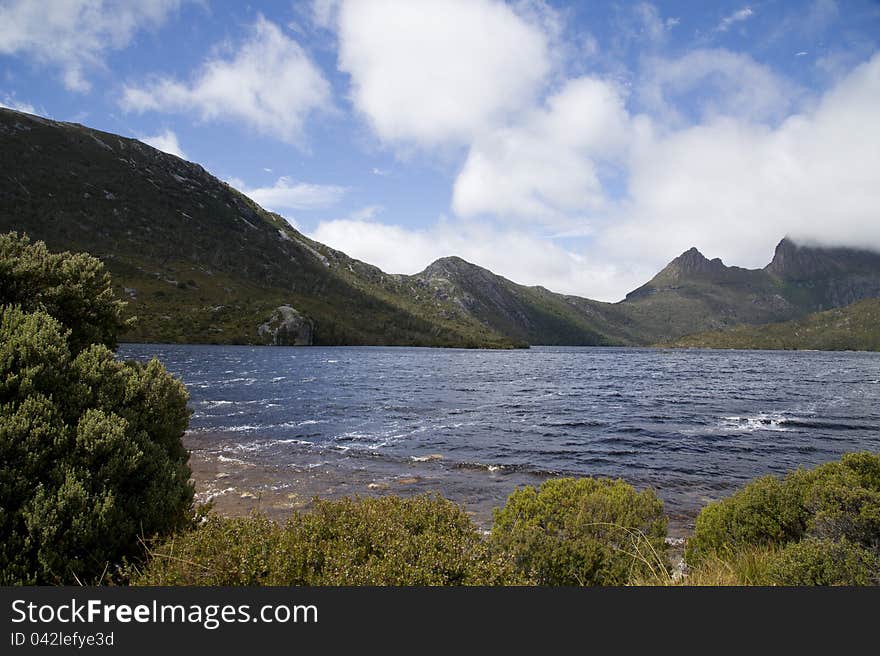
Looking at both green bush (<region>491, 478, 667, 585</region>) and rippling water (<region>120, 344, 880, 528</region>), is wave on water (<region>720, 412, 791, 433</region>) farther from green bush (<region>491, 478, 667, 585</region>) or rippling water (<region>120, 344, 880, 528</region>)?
green bush (<region>491, 478, 667, 585</region>)

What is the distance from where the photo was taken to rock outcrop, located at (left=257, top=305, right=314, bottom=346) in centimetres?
18719

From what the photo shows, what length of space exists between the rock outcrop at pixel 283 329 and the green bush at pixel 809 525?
192236mm

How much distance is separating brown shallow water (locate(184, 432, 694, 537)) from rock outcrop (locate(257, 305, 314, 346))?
16815cm

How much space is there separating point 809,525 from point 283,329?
198840 mm

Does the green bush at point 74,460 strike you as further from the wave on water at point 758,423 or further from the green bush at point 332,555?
the wave on water at point 758,423

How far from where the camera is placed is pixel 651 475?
2523 centimetres

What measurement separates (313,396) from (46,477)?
4961 centimetres

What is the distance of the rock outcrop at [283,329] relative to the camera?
614 feet

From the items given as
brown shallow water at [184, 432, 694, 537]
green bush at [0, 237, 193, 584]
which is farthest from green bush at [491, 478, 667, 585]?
green bush at [0, 237, 193, 584]

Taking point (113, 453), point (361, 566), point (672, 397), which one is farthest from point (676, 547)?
point (672, 397)

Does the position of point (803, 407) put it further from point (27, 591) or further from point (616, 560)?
point (27, 591)

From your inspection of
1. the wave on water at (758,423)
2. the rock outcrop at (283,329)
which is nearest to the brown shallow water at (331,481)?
the wave on water at (758,423)

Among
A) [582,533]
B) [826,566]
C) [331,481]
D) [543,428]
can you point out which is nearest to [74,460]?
[582,533]

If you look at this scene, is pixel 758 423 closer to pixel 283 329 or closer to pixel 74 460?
pixel 74 460
